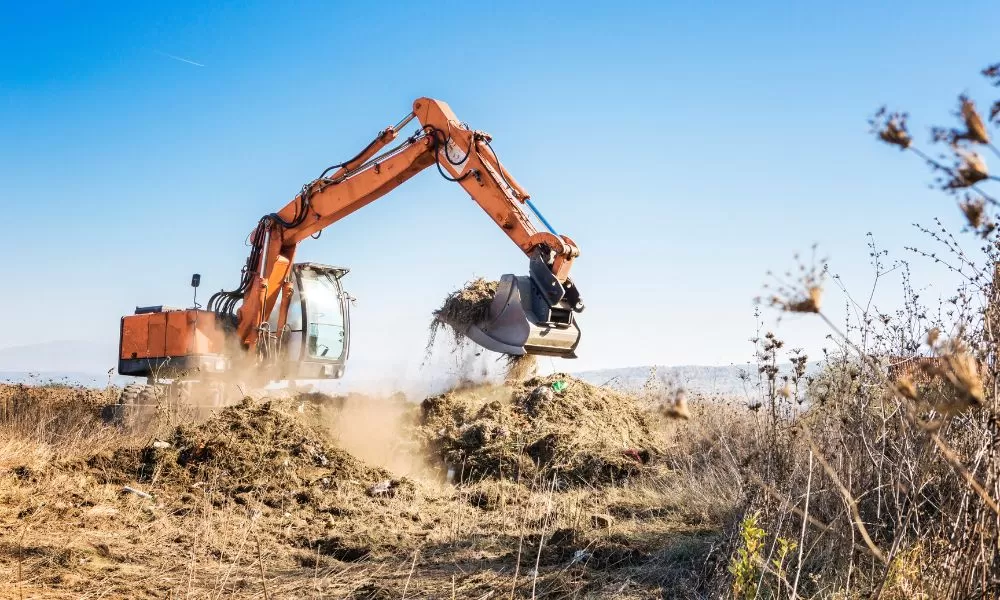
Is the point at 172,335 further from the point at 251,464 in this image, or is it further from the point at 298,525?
the point at 298,525

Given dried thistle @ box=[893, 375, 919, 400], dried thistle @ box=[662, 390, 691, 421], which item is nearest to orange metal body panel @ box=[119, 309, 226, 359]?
dried thistle @ box=[662, 390, 691, 421]

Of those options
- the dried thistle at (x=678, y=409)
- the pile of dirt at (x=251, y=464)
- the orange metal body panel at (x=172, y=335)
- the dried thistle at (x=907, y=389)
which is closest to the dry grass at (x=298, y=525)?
the pile of dirt at (x=251, y=464)

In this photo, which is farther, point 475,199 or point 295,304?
point 295,304

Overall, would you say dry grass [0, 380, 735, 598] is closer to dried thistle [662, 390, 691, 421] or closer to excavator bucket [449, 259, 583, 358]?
excavator bucket [449, 259, 583, 358]

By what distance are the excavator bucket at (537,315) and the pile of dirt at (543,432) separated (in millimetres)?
1053

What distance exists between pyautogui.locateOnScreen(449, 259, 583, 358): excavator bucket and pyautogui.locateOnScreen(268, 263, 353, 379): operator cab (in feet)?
10.5

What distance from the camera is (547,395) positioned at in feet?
37.1

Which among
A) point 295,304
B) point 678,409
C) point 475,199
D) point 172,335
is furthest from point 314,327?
point 678,409

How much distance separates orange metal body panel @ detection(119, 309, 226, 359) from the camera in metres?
12.2

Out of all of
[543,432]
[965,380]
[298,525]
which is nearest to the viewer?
[965,380]

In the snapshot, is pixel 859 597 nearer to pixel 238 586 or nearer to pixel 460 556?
pixel 460 556

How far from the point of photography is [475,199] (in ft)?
35.1

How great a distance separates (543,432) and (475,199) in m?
3.11

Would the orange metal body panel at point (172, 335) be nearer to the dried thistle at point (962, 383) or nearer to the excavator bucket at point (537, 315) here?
the excavator bucket at point (537, 315)
